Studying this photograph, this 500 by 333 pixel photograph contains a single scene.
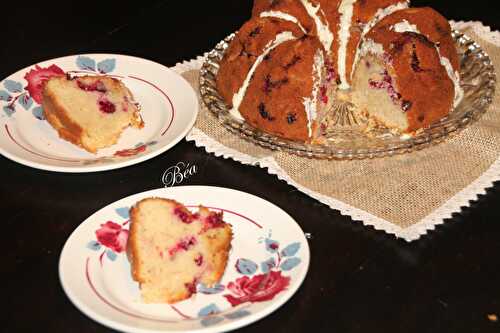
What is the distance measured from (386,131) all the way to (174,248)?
813 mm

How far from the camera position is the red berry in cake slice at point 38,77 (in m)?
2.52

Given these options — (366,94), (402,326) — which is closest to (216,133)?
(366,94)

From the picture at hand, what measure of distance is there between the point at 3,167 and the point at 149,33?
3.06ft

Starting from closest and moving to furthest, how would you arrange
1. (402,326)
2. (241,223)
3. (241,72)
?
(402,326)
(241,223)
(241,72)

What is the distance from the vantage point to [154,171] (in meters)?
2.20

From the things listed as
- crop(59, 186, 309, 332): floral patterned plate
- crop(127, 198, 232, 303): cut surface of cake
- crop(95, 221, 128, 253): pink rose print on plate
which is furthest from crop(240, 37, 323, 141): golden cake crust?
crop(95, 221, 128, 253): pink rose print on plate

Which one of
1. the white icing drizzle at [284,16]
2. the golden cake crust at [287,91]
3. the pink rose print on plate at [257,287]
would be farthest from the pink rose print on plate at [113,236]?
the white icing drizzle at [284,16]

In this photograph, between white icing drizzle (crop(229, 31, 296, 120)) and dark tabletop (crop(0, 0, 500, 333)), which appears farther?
white icing drizzle (crop(229, 31, 296, 120))

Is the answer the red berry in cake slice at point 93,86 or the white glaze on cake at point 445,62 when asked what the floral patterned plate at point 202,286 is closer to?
the red berry in cake slice at point 93,86

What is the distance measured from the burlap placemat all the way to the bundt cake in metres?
0.09

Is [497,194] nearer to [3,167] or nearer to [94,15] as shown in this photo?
[3,167]

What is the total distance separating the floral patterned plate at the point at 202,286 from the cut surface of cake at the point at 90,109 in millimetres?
423

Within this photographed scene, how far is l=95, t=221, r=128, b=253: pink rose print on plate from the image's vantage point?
1833mm

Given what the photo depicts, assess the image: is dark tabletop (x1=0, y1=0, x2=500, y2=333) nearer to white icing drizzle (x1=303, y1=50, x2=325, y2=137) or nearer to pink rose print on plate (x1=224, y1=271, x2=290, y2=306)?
pink rose print on plate (x1=224, y1=271, x2=290, y2=306)
